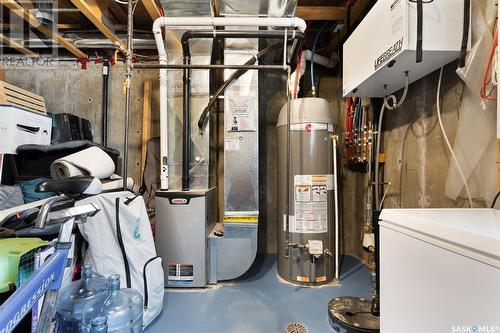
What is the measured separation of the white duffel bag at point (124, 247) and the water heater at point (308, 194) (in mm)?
985

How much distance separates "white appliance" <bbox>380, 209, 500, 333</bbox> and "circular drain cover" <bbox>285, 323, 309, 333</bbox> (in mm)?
635

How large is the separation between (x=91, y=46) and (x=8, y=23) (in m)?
0.62

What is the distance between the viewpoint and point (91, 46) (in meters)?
2.24

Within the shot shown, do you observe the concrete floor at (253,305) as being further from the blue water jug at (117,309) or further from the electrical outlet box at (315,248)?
the electrical outlet box at (315,248)

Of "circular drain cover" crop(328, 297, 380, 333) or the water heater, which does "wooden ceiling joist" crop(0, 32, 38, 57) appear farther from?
"circular drain cover" crop(328, 297, 380, 333)

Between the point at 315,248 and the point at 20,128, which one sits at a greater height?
the point at 20,128

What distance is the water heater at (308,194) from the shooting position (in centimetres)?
184

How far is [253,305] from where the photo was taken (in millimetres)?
1546

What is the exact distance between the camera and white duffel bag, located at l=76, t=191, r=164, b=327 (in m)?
1.22

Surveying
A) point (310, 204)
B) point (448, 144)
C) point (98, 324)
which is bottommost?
point (98, 324)

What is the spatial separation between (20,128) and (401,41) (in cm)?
252

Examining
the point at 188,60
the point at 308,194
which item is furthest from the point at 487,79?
the point at 188,60

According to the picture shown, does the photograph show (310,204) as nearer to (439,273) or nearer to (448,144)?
(448,144)

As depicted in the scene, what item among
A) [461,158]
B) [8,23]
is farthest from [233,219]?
[8,23]
